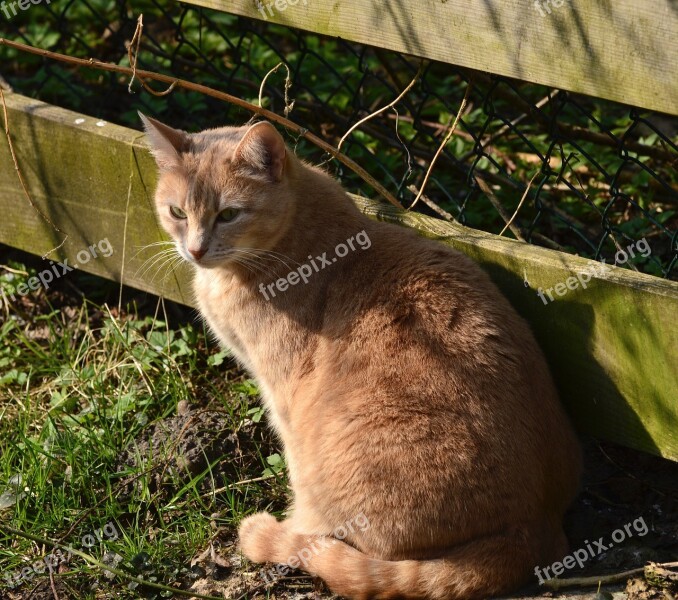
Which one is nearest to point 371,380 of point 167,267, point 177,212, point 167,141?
point 177,212

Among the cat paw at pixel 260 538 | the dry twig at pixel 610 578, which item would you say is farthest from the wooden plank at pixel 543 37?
the cat paw at pixel 260 538

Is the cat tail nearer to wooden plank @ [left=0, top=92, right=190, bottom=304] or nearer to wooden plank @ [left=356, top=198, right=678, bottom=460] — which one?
wooden plank @ [left=356, top=198, right=678, bottom=460]

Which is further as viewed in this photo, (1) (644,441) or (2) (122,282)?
(2) (122,282)

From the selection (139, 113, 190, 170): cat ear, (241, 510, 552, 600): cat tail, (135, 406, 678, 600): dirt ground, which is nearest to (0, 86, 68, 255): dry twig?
(139, 113, 190, 170): cat ear

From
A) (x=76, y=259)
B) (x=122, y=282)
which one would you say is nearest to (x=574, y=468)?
(x=122, y=282)

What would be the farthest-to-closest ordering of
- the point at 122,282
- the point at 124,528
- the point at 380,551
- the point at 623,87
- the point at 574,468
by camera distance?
the point at 122,282 → the point at 124,528 → the point at 574,468 → the point at 380,551 → the point at 623,87

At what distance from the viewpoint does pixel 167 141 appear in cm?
323

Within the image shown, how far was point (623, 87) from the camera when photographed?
2678 mm

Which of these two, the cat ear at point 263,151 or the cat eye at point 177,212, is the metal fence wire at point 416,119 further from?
the cat eye at point 177,212

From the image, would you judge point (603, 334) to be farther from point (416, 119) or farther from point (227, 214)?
point (227, 214)

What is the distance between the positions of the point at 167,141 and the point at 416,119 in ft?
3.38

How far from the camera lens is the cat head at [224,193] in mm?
3168

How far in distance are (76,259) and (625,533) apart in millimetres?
2676

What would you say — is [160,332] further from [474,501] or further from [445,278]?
[474,501]
